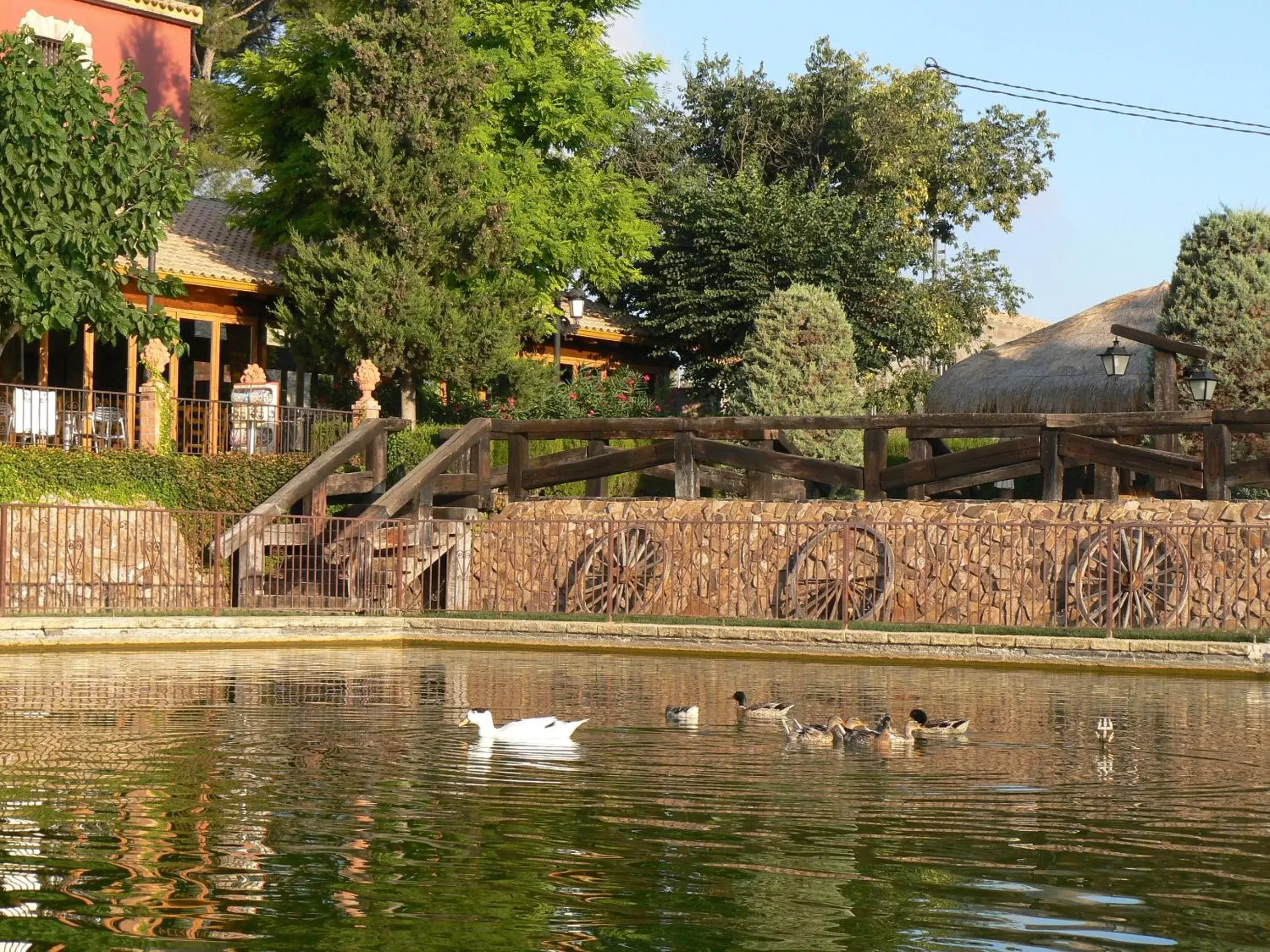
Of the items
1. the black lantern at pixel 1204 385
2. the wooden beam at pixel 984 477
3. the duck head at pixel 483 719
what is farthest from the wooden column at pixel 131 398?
the duck head at pixel 483 719

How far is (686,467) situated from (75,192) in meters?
10.5

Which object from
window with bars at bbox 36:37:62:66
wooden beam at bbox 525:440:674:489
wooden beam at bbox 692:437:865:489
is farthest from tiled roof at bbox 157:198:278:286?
wooden beam at bbox 692:437:865:489

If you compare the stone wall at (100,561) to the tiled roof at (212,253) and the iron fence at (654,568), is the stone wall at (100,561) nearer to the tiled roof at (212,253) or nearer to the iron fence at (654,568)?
the iron fence at (654,568)

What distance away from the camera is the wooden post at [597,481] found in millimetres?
31219

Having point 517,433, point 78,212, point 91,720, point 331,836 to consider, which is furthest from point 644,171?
point 331,836

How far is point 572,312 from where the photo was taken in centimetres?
3350

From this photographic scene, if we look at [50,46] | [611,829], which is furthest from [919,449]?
[611,829]

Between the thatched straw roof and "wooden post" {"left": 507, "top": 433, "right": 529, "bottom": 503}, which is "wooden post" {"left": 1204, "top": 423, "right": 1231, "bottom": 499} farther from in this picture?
"wooden post" {"left": 507, "top": 433, "right": 529, "bottom": 503}

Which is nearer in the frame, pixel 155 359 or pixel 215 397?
pixel 155 359

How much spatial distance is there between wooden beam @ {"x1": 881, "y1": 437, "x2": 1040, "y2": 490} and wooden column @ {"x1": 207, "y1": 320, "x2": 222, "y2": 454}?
440 inches

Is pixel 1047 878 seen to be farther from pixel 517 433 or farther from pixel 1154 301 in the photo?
pixel 1154 301

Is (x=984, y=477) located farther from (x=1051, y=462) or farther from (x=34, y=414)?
(x=34, y=414)

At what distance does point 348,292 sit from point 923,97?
58.9 feet

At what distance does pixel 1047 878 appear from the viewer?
7.76 m
